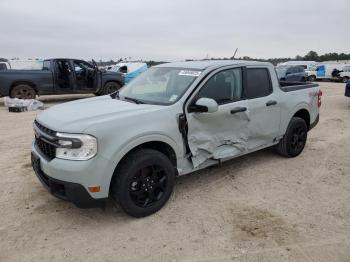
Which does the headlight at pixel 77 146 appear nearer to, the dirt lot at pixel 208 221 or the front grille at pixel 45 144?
the front grille at pixel 45 144

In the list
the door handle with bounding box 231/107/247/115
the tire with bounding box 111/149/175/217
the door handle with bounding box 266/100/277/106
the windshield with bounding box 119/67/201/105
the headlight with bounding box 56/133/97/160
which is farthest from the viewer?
the door handle with bounding box 266/100/277/106

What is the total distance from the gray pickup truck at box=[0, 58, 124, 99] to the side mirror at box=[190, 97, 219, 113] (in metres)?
9.98

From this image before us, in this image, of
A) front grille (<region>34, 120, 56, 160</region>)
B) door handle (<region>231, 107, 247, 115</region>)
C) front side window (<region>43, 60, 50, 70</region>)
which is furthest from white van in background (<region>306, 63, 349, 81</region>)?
front grille (<region>34, 120, 56, 160</region>)

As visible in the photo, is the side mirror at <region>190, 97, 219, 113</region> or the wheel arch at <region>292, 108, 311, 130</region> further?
the wheel arch at <region>292, 108, 311, 130</region>

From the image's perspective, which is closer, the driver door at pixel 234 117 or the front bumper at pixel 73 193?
the front bumper at pixel 73 193

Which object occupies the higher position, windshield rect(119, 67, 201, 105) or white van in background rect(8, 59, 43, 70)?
white van in background rect(8, 59, 43, 70)

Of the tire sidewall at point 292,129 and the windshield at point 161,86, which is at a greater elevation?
the windshield at point 161,86

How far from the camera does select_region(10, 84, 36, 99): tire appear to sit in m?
12.3

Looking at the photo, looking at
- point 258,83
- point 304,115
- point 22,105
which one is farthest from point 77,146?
point 22,105

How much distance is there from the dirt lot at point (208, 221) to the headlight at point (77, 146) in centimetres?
84

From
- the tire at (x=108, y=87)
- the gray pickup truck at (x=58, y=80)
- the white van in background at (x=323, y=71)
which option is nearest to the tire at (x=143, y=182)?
the gray pickup truck at (x=58, y=80)

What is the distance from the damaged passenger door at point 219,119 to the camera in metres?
4.19

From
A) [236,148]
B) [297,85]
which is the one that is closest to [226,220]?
[236,148]

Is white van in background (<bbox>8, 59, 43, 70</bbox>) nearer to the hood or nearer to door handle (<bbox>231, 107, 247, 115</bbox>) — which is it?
the hood
